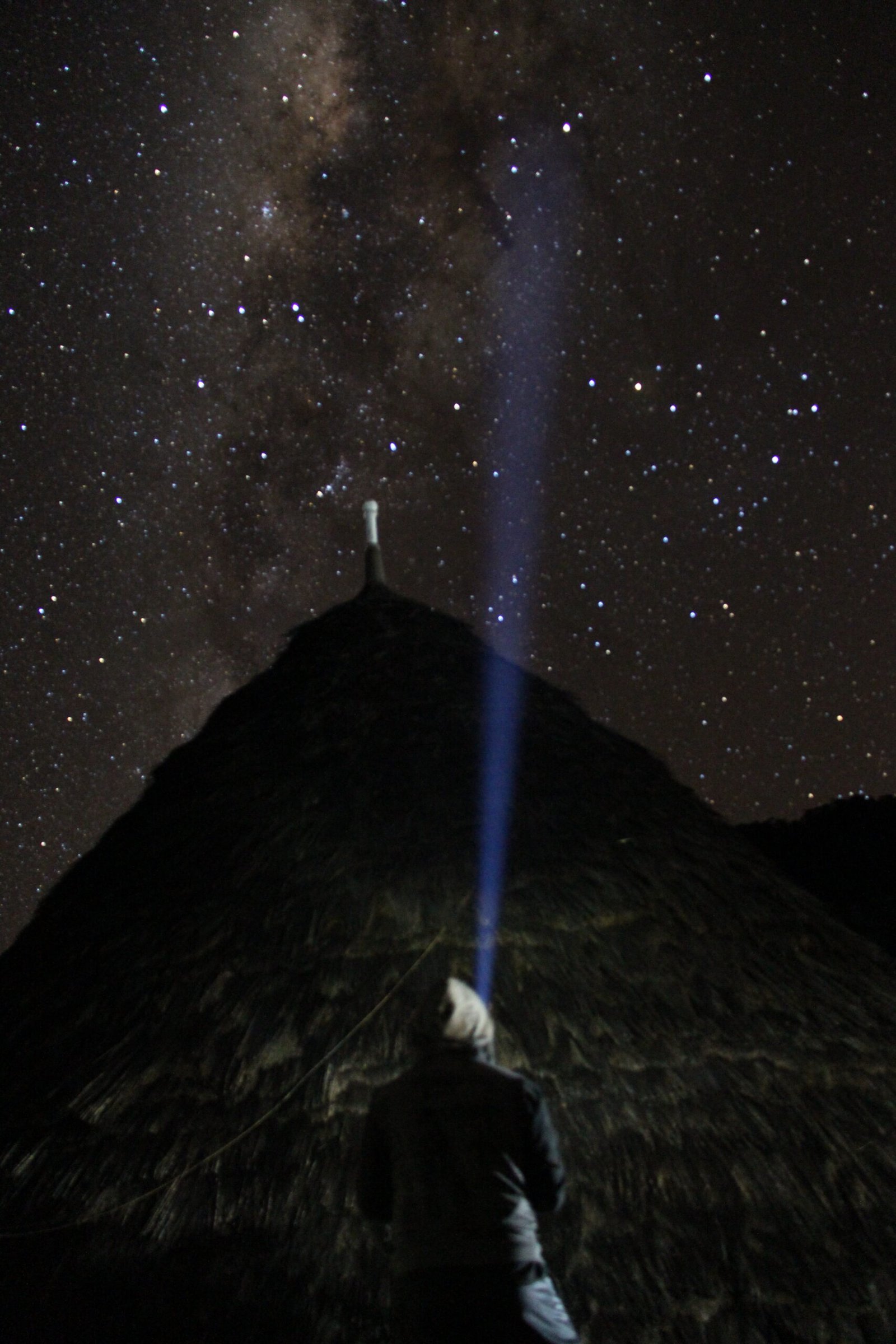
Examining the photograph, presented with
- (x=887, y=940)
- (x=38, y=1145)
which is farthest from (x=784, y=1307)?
(x=887, y=940)

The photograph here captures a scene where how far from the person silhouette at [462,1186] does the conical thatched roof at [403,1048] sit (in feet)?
3.99

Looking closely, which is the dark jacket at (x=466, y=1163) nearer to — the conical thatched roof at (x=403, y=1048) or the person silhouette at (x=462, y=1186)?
the person silhouette at (x=462, y=1186)

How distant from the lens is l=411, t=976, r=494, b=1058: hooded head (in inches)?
86.0

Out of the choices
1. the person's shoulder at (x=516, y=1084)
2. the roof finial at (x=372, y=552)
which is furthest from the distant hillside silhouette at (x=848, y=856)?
the person's shoulder at (x=516, y=1084)

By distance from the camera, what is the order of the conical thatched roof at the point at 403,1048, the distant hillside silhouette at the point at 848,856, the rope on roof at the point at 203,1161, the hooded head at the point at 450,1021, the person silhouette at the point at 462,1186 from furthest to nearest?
1. the distant hillside silhouette at the point at 848,856
2. the rope on roof at the point at 203,1161
3. the conical thatched roof at the point at 403,1048
4. the hooded head at the point at 450,1021
5. the person silhouette at the point at 462,1186

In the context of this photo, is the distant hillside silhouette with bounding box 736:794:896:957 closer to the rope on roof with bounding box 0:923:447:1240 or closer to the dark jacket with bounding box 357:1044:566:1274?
the rope on roof with bounding box 0:923:447:1240

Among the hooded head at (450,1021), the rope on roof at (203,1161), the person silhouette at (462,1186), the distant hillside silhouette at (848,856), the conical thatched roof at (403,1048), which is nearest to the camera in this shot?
the person silhouette at (462,1186)

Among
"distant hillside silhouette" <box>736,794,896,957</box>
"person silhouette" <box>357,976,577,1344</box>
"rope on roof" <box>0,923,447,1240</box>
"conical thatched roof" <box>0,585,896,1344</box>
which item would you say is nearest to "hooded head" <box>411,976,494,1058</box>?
"person silhouette" <box>357,976,577,1344</box>

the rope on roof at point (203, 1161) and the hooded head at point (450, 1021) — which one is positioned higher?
the hooded head at point (450, 1021)

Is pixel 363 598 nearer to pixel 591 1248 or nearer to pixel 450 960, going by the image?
pixel 450 960

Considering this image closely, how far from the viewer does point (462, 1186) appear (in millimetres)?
2123

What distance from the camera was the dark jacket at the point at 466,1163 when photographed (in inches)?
81.9

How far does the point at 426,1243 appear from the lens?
Result: 6.86 feet

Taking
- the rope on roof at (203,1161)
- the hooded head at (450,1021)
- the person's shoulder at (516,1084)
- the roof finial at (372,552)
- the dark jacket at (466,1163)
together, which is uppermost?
the roof finial at (372,552)
